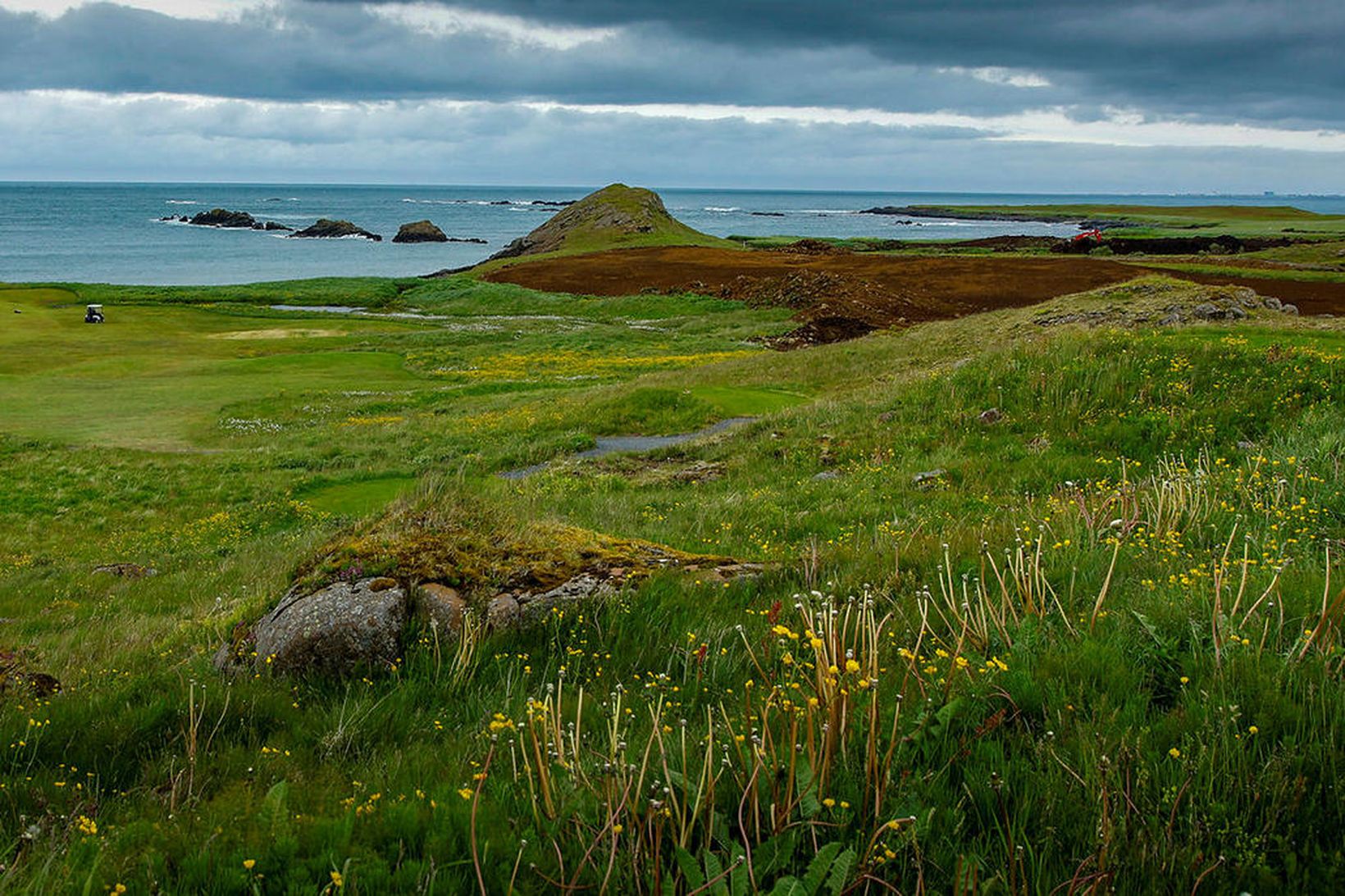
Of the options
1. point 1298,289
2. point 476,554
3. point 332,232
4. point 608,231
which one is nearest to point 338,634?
point 476,554

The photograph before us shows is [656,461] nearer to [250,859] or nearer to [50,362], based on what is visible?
[250,859]

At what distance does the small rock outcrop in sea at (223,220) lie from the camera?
6875 inches

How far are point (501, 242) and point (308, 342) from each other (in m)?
99.5

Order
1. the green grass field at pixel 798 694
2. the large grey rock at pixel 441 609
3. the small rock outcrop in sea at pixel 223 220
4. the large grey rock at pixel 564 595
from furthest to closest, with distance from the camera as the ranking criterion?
the small rock outcrop in sea at pixel 223 220 < the large grey rock at pixel 564 595 < the large grey rock at pixel 441 609 < the green grass field at pixel 798 694

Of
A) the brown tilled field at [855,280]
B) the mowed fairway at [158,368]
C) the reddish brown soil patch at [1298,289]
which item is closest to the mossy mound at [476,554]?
the mowed fairway at [158,368]

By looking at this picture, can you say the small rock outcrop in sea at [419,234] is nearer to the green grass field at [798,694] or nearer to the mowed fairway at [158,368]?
the mowed fairway at [158,368]

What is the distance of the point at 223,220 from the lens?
17950 cm

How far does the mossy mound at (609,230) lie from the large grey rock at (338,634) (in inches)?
3596

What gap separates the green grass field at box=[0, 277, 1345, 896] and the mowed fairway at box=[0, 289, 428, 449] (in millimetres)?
14237

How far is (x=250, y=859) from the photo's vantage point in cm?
272

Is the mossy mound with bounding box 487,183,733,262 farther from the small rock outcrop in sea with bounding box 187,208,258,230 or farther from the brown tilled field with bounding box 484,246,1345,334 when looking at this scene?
the small rock outcrop in sea with bounding box 187,208,258,230

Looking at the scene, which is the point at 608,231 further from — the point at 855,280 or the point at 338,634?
the point at 338,634

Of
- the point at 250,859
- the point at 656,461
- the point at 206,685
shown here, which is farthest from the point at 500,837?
the point at 656,461

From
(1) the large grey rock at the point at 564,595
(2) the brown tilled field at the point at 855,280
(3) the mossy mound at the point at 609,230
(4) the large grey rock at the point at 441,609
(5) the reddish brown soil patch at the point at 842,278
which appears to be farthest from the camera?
(3) the mossy mound at the point at 609,230
